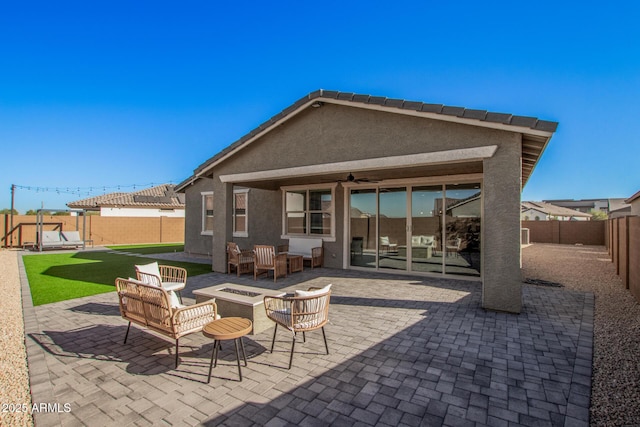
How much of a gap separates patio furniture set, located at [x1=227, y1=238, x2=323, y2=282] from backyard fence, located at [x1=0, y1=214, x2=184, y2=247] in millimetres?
16137

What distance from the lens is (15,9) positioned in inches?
357

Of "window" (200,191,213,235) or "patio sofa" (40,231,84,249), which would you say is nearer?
"window" (200,191,213,235)

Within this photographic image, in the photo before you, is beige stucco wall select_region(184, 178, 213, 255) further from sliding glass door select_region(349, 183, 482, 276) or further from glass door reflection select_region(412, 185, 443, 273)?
glass door reflection select_region(412, 185, 443, 273)

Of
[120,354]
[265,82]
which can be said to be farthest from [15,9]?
[120,354]

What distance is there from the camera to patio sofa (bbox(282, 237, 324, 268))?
1112 centimetres

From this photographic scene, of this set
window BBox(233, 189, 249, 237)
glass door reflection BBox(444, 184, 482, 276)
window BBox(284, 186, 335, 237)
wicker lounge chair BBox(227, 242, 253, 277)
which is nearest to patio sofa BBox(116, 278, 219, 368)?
wicker lounge chair BBox(227, 242, 253, 277)

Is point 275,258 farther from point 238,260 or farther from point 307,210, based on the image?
point 307,210

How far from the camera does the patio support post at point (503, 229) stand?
5883mm

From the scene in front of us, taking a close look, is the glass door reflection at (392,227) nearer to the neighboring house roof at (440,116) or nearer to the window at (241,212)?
the neighboring house roof at (440,116)

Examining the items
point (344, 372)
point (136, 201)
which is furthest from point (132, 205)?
point (344, 372)

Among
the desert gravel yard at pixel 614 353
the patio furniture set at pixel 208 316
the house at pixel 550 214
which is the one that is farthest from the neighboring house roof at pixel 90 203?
the house at pixel 550 214

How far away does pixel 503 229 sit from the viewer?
5992mm

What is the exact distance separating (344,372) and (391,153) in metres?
5.13

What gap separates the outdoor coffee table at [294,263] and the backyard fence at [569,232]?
81.9 ft
